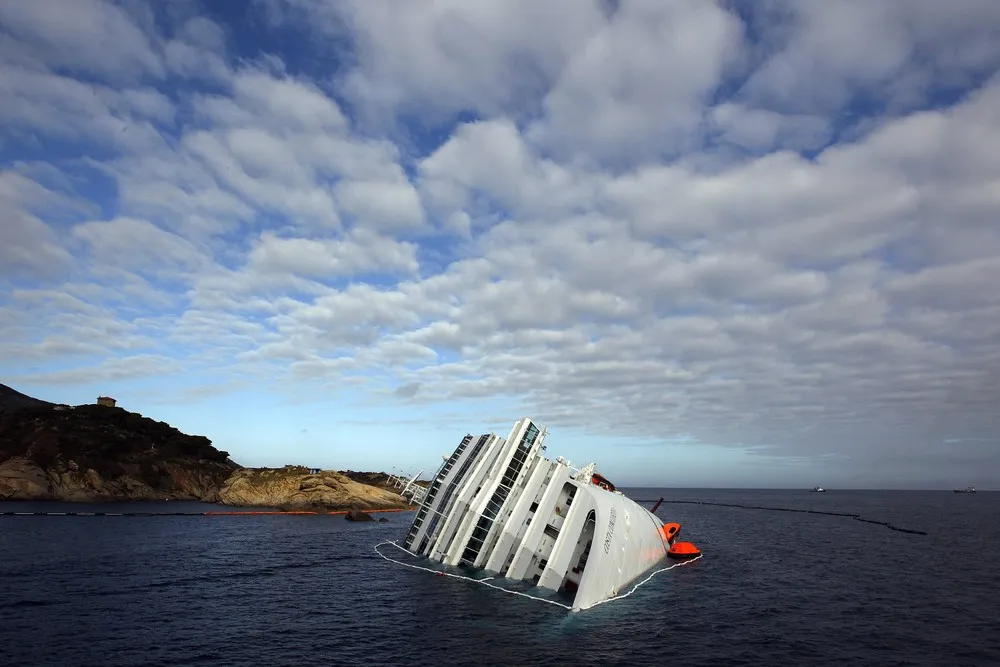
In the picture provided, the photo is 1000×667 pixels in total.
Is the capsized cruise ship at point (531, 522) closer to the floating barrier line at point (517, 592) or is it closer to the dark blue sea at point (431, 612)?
the floating barrier line at point (517, 592)

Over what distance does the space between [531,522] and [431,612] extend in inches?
391

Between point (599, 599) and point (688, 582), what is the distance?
17.5 metres

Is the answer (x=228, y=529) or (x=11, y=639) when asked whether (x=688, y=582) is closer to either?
(x=11, y=639)

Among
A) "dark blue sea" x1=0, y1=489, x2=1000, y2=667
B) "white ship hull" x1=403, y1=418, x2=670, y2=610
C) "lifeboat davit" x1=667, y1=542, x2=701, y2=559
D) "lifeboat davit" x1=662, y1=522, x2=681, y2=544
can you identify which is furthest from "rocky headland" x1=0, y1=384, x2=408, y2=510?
"white ship hull" x1=403, y1=418, x2=670, y2=610

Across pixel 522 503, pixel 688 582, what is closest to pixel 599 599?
pixel 522 503

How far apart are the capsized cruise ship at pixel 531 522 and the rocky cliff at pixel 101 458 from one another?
114957 mm

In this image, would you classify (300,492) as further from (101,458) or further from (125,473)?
(101,458)

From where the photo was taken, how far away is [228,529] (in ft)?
283

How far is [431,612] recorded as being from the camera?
39812mm

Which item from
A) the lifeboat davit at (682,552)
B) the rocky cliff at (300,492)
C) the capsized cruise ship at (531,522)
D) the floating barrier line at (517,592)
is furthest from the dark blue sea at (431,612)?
the rocky cliff at (300,492)

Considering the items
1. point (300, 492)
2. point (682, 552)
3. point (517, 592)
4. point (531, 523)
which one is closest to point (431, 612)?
point (517, 592)

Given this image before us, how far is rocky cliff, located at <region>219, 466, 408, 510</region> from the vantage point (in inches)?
4793

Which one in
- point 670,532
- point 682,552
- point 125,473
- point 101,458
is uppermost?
point 101,458

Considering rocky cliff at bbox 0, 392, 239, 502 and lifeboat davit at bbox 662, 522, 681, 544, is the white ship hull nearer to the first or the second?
lifeboat davit at bbox 662, 522, 681, 544
